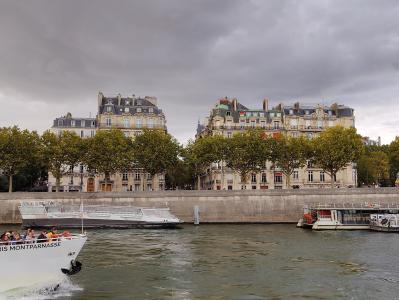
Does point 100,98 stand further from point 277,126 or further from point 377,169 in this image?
point 377,169

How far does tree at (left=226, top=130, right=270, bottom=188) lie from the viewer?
268ft

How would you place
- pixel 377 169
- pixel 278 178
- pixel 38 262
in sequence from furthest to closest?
pixel 377 169 → pixel 278 178 → pixel 38 262

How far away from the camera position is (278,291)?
26.4 m

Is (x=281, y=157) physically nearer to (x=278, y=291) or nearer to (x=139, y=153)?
(x=139, y=153)

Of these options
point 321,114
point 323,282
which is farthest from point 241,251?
point 321,114

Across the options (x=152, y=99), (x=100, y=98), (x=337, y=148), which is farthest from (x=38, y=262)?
(x=152, y=99)

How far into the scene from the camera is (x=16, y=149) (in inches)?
2940

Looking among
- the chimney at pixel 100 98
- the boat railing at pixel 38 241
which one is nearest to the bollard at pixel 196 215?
the boat railing at pixel 38 241

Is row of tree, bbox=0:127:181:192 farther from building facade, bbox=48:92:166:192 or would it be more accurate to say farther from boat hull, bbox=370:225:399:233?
boat hull, bbox=370:225:399:233

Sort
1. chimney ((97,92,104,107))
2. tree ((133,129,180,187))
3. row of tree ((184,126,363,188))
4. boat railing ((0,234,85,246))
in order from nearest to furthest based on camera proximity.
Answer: boat railing ((0,234,85,246)) → row of tree ((184,126,363,188)) → tree ((133,129,180,187)) → chimney ((97,92,104,107))

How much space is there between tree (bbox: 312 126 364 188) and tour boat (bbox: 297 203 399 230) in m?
15.5

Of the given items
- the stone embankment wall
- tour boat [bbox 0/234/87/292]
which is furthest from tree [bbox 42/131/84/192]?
tour boat [bbox 0/234/87/292]

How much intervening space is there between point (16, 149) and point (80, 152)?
9498 millimetres

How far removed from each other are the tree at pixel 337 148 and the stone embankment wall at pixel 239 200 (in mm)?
8199
